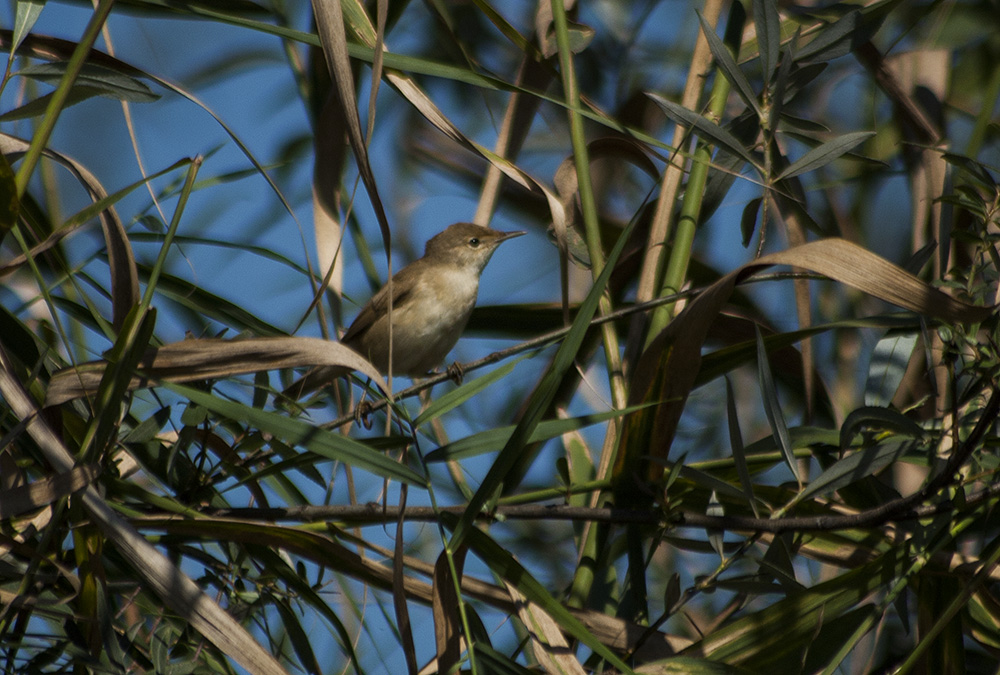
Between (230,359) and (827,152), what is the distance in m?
1.03

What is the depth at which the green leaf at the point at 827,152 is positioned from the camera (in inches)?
64.1

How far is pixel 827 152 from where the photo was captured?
1658 millimetres

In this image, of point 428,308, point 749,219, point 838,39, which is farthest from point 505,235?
point 838,39

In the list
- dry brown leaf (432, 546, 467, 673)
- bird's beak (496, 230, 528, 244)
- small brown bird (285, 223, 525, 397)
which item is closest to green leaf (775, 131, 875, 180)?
dry brown leaf (432, 546, 467, 673)

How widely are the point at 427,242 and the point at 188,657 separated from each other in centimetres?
325

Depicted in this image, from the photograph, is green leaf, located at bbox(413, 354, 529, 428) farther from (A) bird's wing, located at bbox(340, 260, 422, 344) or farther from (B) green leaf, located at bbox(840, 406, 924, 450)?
(A) bird's wing, located at bbox(340, 260, 422, 344)

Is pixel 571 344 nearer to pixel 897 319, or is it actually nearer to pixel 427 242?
pixel 897 319

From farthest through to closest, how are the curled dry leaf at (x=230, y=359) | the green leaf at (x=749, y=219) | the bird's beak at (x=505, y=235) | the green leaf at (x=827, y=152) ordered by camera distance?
the bird's beak at (x=505, y=235) → the green leaf at (x=749, y=219) → the green leaf at (x=827, y=152) → the curled dry leaf at (x=230, y=359)

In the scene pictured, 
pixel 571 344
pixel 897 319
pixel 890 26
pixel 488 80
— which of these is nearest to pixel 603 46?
pixel 890 26

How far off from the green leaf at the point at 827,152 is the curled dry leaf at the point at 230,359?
787 mm

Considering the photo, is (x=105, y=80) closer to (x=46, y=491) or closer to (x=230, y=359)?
(x=230, y=359)

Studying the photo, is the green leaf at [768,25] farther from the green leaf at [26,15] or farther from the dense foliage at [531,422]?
Result: the green leaf at [26,15]

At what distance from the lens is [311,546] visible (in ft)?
5.49

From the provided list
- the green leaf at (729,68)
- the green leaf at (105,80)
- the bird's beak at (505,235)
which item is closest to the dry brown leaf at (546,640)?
the green leaf at (729,68)
